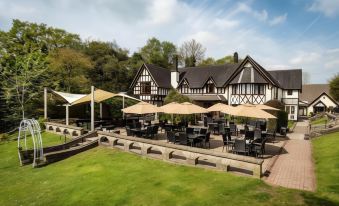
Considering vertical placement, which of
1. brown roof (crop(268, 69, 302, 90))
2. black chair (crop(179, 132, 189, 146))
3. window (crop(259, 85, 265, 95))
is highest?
brown roof (crop(268, 69, 302, 90))

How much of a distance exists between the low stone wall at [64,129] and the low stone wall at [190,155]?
361cm

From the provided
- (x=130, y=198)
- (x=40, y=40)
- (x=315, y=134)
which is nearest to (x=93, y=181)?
(x=130, y=198)

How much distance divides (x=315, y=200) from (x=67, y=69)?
31.9 m

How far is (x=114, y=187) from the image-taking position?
830 centimetres

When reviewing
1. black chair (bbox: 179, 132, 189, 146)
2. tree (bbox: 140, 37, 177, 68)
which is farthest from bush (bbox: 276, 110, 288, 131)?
tree (bbox: 140, 37, 177, 68)

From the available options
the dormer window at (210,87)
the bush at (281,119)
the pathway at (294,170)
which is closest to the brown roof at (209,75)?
the dormer window at (210,87)

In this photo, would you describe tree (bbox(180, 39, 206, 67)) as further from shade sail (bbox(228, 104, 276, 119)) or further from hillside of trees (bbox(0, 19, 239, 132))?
shade sail (bbox(228, 104, 276, 119))

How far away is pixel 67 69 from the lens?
101 feet

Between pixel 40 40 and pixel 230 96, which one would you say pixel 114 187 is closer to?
pixel 230 96

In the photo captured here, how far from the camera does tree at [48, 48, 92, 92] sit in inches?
1153

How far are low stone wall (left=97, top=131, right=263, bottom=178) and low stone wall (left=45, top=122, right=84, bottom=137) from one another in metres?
3.61

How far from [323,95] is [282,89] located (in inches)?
701

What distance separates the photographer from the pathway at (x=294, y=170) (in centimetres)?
785

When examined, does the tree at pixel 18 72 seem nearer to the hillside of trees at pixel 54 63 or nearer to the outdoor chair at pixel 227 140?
the hillside of trees at pixel 54 63
